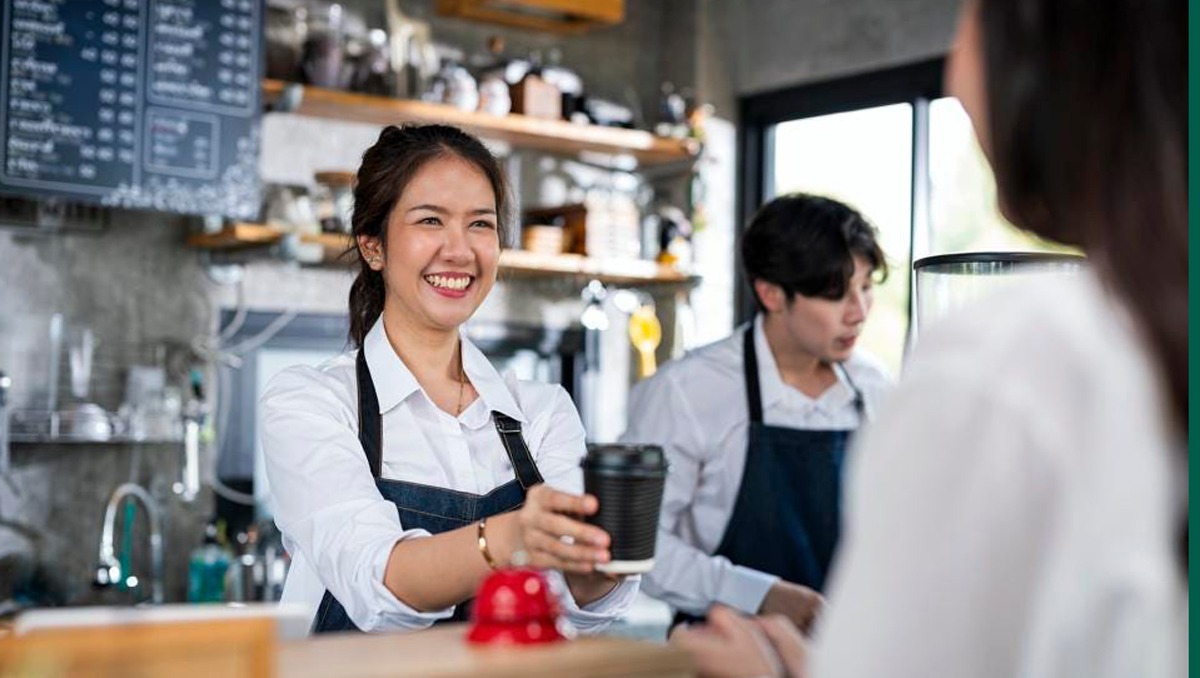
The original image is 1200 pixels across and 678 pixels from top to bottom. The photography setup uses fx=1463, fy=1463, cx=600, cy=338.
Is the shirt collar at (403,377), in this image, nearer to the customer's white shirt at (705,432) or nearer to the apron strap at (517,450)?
the apron strap at (517,450)

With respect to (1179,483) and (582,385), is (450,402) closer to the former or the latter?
(1179,483)

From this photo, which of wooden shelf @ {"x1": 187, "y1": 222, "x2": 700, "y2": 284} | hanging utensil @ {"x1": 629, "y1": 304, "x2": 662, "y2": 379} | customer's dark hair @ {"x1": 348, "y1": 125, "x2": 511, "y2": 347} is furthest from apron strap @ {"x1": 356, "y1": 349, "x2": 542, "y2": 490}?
hanging utensil @ {"x1": 629, "y1": 304, "x2": 662, "y2": 379}

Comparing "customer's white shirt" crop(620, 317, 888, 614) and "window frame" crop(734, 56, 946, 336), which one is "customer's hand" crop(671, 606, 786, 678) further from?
"window frame" crop(734, 56, 946, 336)

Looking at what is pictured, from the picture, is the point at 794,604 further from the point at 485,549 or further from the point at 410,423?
the point at 485,549

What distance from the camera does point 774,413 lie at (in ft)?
10.3

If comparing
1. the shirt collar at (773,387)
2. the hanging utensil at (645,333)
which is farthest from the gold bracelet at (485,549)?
the hanging utensil at (645,333)

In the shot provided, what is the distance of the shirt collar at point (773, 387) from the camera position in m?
3.16

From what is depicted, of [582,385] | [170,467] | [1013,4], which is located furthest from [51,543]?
[1013,4]

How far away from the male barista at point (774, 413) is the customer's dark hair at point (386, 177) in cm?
86

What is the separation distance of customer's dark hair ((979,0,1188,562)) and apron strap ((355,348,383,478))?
1399mm

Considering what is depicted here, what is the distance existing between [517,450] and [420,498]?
0.61 ft

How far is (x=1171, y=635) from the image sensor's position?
0.73 m

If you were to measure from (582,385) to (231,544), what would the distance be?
4.62 feet

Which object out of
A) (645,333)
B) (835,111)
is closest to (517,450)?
(645,333)
